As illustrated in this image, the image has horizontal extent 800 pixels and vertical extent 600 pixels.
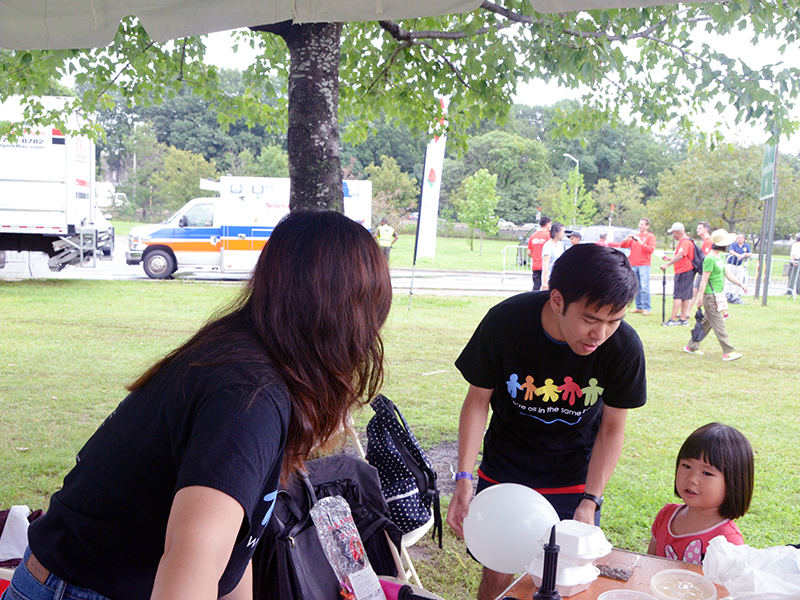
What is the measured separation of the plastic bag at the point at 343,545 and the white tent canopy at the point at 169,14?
187 centimetres

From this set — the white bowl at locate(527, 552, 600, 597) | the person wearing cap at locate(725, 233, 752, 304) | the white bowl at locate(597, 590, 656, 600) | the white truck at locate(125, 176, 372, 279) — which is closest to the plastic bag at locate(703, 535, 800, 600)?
the white bowl at locate(597, 590, 656, 600)

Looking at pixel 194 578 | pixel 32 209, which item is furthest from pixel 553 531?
pixel 32 209

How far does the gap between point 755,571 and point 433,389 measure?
508 centimetres

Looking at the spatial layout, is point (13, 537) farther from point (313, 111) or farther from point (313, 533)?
point (313, 111)

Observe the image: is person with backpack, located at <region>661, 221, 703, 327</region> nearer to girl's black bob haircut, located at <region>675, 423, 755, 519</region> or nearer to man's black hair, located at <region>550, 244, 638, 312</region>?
girl's black bob haircut, located at <region>675, 423, 755, 519</region>

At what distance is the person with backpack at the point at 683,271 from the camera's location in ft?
33.5

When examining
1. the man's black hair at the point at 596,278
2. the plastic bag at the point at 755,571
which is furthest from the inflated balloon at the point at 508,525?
the man's black hair at the point at 596,278

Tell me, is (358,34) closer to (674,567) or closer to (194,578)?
(674,567)

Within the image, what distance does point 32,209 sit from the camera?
1203 cm

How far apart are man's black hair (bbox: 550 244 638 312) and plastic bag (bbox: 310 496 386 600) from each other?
1.07 m

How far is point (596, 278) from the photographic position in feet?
5.98

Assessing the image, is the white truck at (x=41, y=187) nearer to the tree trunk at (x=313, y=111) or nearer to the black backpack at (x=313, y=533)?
the tree trunk at (x=313, y=111)

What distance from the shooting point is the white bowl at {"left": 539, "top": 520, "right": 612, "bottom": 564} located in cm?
142

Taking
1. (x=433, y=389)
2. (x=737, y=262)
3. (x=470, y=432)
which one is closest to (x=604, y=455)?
(x=470, y=432)
